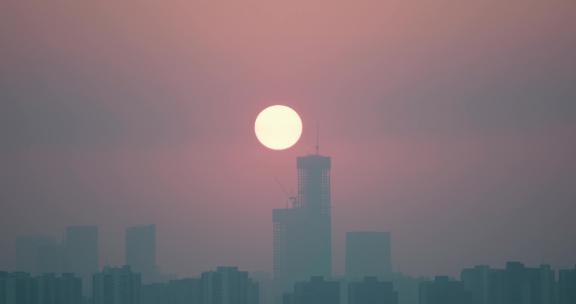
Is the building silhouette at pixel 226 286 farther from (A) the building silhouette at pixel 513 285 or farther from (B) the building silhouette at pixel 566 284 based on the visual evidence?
(B) the building silhouette at pixel 566 284

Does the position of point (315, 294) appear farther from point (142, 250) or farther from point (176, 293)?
point (142, 250)

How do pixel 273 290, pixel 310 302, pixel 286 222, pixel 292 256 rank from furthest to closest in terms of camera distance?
1. pixel 286 222
2. pixel 292 256
3. pixel 273 290
4. pixel 310 302

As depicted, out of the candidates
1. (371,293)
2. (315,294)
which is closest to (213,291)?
(315,294)

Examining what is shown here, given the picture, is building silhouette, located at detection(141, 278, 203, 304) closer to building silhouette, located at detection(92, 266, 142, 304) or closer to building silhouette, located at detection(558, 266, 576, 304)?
building silhouette, located at detection(92, 266, 142, 304)

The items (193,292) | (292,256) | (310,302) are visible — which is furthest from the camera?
(292,256)

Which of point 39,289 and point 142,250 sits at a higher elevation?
point 142,250

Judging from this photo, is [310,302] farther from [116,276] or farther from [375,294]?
[116,276]

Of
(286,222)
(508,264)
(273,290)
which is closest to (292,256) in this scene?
(286,222)
